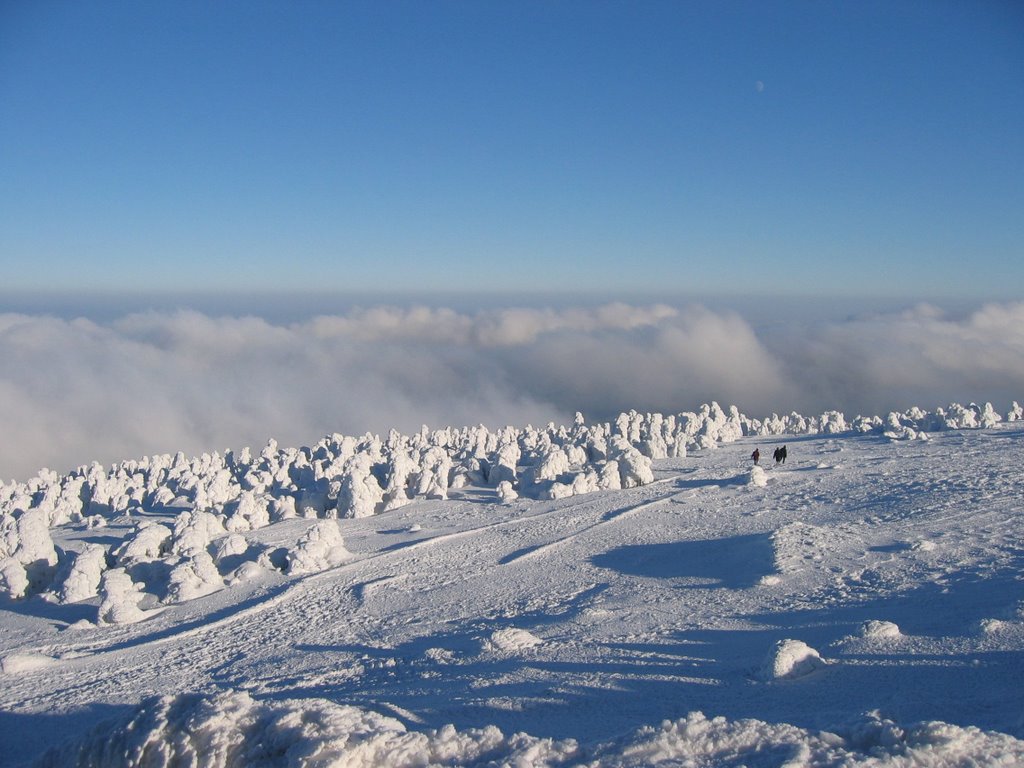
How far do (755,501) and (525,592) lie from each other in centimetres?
1287

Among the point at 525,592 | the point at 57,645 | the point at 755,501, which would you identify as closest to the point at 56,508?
the point at 57,645

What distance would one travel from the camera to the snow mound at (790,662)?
11414 mm

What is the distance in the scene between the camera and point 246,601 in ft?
76.3

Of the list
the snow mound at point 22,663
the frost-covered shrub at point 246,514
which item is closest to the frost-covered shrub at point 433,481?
the frost-covered shrub at point 246,514

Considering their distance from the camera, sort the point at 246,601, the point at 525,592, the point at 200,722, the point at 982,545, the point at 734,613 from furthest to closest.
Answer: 1. the point at 246,601
2. the point at 525,592
3. the point at 982,545
4. the point at 734,613
5. the point at 200,722

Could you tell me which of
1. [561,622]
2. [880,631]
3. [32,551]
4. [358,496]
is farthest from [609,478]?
[32,551]

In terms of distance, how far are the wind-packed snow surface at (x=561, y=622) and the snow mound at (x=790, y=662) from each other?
0.05m

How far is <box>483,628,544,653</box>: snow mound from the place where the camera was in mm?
15375

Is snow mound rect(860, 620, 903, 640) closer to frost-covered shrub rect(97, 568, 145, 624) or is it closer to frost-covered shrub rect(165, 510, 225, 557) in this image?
frost-covered shrub rect(97, 568, 145, 624)

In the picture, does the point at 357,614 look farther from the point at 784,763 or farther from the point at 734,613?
the point at 784,763

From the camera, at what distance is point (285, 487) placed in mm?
48688

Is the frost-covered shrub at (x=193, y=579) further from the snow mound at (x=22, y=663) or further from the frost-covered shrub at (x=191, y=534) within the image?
the snow mound at (x=22, y=663)

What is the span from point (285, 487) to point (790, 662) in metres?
43.2

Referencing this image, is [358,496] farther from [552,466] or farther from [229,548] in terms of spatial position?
[552,466]
